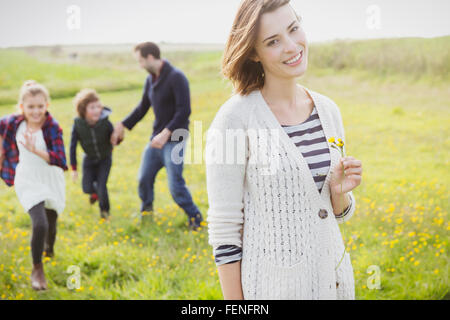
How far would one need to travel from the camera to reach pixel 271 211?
166 cm

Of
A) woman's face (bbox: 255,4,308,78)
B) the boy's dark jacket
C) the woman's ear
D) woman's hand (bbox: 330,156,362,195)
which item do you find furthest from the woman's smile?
the boy's dark jacket

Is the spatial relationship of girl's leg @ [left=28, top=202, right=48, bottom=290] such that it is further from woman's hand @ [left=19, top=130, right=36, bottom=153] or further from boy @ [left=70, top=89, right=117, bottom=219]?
boy @ [left=70, top=89, right=117, bottom=219]

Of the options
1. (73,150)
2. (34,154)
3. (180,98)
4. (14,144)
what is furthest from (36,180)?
(180,98)

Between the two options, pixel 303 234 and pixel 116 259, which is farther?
pixel 116 259

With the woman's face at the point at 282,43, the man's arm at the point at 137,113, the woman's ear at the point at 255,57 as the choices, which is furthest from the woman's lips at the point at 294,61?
the man's arm at the point at 137,113

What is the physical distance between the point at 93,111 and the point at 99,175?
0.71m

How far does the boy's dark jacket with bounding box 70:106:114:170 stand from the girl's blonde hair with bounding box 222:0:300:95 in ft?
10.7

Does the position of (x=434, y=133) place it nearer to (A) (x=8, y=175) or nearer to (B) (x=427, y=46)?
(B) (x=427, y=46)

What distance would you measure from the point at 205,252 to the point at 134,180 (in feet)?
9.88

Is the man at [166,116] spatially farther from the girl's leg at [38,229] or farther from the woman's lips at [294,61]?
the woman's lips at [294,61]

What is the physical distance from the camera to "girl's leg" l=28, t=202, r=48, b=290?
3.52 metres

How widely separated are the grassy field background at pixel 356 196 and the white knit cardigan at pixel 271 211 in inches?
49.2

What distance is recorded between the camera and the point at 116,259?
386cm
